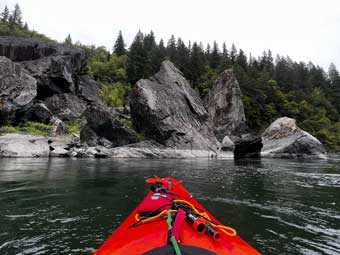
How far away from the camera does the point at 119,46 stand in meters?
75.4

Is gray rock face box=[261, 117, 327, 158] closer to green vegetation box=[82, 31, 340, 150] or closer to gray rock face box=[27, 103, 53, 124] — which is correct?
green vegetation box=[82, 31, 340, 150]

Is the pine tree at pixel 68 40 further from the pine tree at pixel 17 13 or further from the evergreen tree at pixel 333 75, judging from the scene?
the evergreen tree at pixel 333 75

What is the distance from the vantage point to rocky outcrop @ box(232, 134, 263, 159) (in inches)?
1209

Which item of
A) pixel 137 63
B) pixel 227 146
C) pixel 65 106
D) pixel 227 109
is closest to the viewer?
pixel 227 146

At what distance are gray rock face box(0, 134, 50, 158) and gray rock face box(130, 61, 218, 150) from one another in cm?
1182

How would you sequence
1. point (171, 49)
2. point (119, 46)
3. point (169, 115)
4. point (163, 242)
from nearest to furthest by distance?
point (163, 242), point (169, 115), point (171, 49), point (119, 46)

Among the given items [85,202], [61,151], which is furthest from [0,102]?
[85,202]

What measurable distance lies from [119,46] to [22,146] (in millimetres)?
56509

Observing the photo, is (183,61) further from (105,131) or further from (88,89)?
(105,131)

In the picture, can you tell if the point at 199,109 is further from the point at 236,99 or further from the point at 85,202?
the point at 85,202

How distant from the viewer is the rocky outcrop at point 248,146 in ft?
101

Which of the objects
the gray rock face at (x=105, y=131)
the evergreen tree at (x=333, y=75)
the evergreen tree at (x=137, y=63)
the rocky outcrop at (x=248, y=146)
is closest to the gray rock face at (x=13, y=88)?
the gray rock face at (x=105, y=131)

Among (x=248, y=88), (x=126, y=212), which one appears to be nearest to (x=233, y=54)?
(x=248, y=88)

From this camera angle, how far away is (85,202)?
7.57 metres
